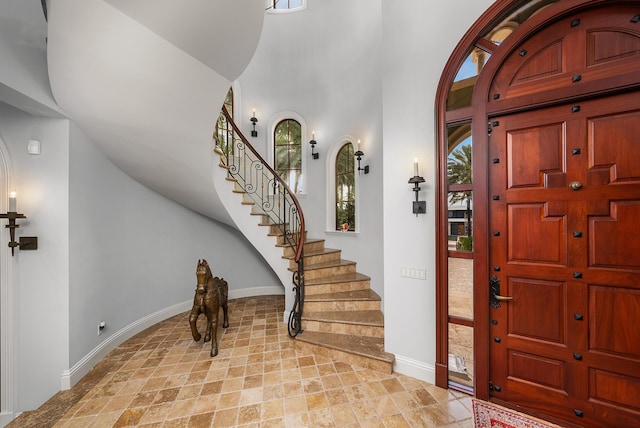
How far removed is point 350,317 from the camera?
3.01 meters

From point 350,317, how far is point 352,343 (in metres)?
0.37

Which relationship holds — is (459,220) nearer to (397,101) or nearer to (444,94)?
(444,94)

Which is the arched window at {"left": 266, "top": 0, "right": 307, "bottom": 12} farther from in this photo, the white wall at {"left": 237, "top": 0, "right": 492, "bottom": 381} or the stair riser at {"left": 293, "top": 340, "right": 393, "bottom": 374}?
the stair riser at {"left": 293, "top": 340, "right": 393, "bottom": 374}

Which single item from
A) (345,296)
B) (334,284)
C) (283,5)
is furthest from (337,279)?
(283,5)

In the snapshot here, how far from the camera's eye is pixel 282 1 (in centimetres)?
507

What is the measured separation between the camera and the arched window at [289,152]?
16.3 feet

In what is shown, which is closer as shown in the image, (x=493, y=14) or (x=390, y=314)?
(x=493, y=14)

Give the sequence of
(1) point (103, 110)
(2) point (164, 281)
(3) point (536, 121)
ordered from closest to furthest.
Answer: (3) point (536, 121)
(1) point (103, 110)
(2) point (164, 281)

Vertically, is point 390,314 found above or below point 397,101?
below

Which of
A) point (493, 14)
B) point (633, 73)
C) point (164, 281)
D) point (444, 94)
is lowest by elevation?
point (164, 281)

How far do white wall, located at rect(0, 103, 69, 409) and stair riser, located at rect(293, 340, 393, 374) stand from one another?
93.3 inches

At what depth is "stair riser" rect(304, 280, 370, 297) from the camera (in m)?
3.38

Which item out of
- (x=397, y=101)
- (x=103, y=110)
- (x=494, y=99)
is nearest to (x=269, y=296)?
(x=103, y=110)

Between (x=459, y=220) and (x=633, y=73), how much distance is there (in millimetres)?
Result: 1342
